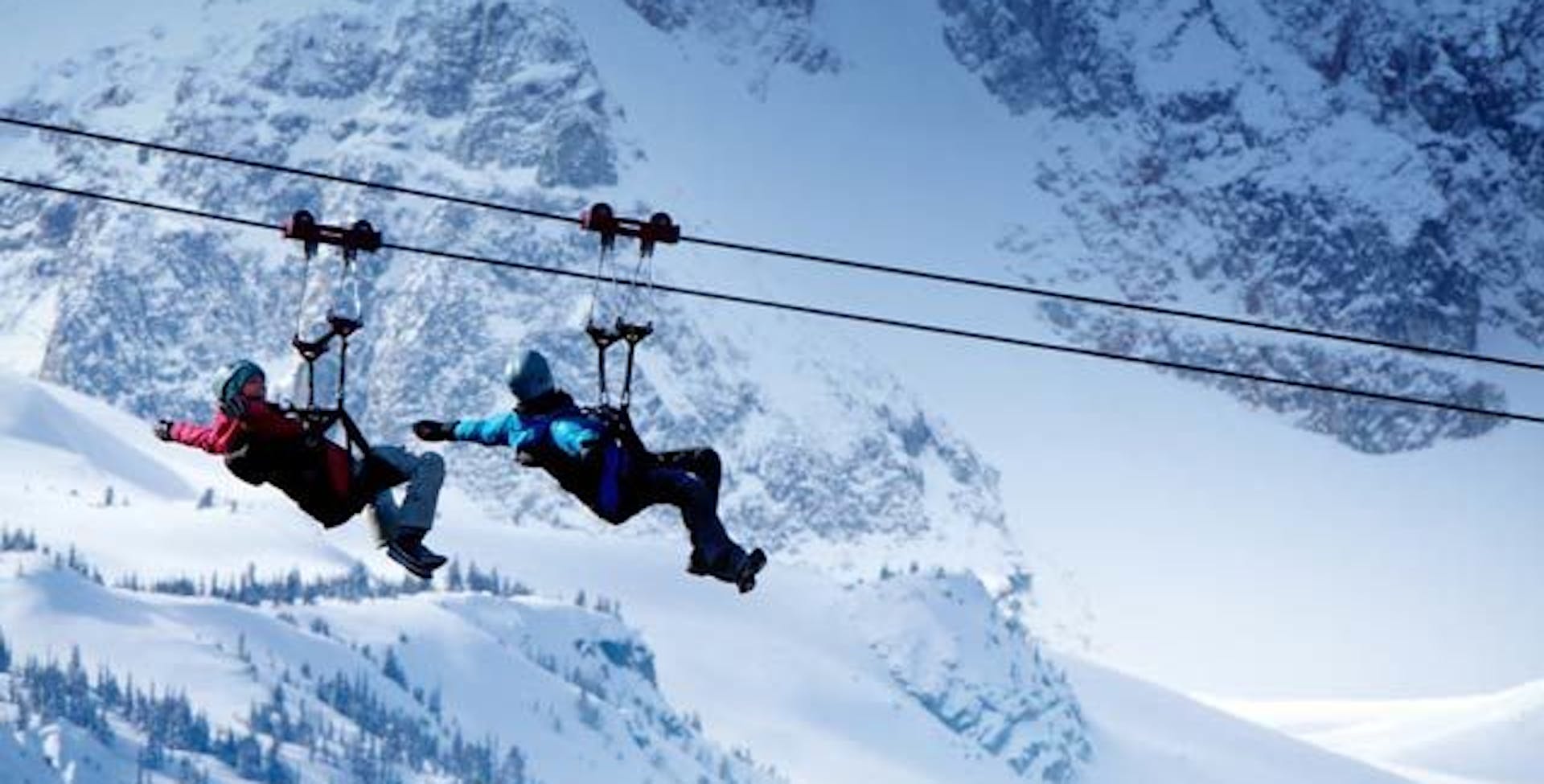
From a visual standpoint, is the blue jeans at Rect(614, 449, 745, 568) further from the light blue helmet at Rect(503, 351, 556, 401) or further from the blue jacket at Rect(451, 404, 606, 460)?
the light blue helmet at Rect(503, 351, 556, 401)

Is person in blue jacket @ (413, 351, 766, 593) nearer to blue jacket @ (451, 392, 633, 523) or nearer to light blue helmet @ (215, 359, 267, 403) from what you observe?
blue jacket @ (451, 392, 633, 523)

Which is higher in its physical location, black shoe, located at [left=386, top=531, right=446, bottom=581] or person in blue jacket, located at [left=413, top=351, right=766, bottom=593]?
person in blue jacket, located at [left=413, top=351, right=766, bottom=593]

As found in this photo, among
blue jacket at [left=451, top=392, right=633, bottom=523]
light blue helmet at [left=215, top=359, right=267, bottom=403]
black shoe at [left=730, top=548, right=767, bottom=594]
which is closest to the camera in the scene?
blue jacket at [left=451, top=392, right=633, bottom=523]

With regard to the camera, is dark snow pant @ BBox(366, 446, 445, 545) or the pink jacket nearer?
the pink jacket

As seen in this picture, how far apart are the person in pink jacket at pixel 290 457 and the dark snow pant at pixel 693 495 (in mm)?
2105

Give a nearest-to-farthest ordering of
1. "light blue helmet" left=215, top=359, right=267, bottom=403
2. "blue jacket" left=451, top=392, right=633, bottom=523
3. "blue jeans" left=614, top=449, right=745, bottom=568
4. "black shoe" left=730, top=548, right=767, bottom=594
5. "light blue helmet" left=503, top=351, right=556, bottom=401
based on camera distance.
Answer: "blue jacket" left=451, top=392, right=633, bottom=523
"black shoe" left=730, top=548, right=767, bottom=594
"blue jeans" left=614, top=449, right=745, bottom=568
"light blue helmet" left=503, top=351, right=556, bottom=401
"light blue helmet" left=215, top=359, right=267, bottom=403

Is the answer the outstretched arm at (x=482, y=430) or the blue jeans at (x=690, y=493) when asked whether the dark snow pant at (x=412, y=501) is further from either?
the blue jeans at (x=690, y=493)

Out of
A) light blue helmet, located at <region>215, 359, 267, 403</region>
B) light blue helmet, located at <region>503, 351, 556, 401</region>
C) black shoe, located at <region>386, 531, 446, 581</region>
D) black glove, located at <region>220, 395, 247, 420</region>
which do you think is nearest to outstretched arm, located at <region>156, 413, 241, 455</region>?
black glove, located at <region>220, 395, 247, 420</region>

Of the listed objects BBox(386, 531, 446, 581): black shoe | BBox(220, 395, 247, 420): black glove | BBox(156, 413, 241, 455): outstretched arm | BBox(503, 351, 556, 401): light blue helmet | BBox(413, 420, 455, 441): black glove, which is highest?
BBox(503, 351, 556, 401): light blue helmet

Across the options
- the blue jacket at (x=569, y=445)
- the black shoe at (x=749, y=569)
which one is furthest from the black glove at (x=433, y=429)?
the black shoe at (x=749, y=569)

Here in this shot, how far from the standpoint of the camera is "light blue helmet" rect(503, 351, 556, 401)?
28594mm

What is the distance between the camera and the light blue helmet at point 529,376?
28.6m

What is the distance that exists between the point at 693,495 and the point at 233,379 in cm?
468

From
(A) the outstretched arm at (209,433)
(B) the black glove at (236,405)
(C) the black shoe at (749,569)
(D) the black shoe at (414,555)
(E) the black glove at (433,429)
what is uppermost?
(E) the black glove at (433,429)
